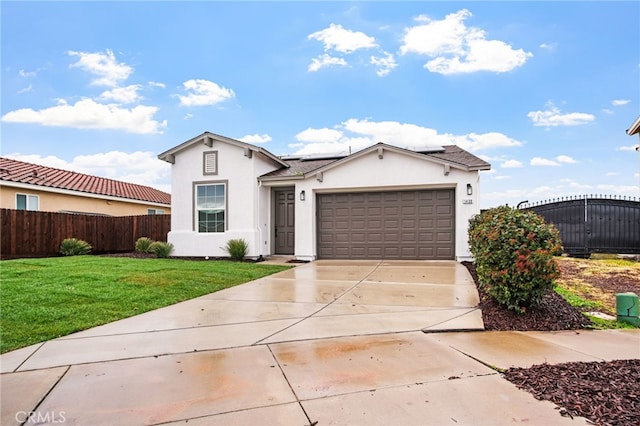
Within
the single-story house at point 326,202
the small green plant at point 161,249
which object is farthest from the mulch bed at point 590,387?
the small green plant at point 161,249

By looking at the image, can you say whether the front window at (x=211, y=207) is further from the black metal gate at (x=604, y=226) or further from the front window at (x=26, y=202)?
the black metal gate at (x=604, y=226)

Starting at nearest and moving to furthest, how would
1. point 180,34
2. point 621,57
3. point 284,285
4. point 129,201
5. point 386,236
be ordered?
point 284,285
point 621,57
point 180,34
point 386,236
point 129,201

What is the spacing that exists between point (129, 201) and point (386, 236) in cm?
1597

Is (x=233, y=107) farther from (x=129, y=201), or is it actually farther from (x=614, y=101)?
(x=614, y=101)

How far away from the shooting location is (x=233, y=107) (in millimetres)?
15367

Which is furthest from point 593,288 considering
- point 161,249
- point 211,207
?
point 161,249

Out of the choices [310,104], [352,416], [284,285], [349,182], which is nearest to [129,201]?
[310,104]

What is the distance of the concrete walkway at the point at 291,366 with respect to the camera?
261 centimetres

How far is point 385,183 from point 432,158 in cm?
174

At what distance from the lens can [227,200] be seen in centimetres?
1357

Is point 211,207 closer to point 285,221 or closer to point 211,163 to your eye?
point 211,163

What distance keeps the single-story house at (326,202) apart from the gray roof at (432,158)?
4cm

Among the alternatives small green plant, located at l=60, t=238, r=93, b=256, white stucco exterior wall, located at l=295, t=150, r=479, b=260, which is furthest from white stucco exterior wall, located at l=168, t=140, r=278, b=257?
small green plant, located at l=60, t=238, r=93, b=256

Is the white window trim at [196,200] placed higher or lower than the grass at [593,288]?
higher
